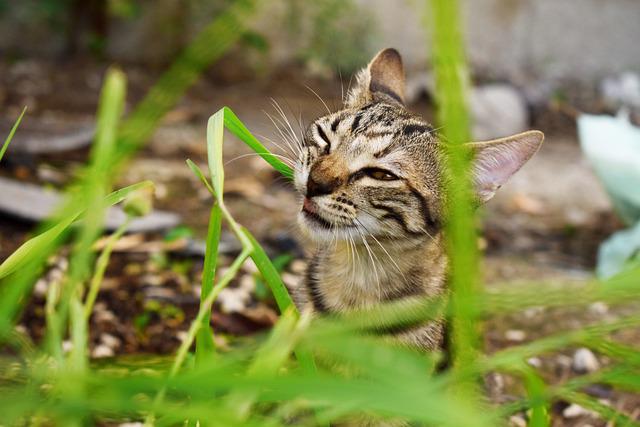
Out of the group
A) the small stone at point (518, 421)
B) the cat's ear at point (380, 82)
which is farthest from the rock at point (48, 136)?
the small stone at point (518, 421)

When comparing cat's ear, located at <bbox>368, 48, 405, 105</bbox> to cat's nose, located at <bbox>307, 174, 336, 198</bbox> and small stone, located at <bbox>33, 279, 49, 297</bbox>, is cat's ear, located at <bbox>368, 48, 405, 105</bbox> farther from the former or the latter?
small stone, located at <bbox>33, 279, 49, 297</bbox>

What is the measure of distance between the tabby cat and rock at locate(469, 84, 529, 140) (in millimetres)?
3247

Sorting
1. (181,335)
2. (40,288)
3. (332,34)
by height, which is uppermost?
(332,34)

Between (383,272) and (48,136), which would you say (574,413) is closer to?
(383,272)

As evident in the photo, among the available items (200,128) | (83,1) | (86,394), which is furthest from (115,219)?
(83,1)

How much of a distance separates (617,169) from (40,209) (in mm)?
2148

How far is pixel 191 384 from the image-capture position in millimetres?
598

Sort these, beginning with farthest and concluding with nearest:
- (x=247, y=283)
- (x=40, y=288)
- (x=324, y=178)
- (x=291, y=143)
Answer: (x=247, y=283)
(x=40, y=288)
(x=291, y=143)
(x=324, y=178)

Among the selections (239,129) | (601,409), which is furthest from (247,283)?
(601,409)

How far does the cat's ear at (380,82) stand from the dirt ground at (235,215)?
0.25 meters

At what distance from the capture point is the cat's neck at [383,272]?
182 centimetres

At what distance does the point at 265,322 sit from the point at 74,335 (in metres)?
1.78

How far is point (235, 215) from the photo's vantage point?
11.4ft

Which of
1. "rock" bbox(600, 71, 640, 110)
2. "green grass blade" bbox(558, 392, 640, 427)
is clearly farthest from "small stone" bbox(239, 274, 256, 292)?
"rock" bbox(600, 71, 640, 110)
